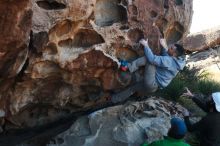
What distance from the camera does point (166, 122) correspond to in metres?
9.89

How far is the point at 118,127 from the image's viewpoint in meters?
9.59

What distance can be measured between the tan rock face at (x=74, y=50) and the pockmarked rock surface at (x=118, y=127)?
69cm

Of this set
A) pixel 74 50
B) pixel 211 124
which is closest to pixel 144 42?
pixel 74 50

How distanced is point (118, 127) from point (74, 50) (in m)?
1.84

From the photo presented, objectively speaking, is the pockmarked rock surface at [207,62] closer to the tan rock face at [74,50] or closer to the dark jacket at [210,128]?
the tan rock face at [74,50]

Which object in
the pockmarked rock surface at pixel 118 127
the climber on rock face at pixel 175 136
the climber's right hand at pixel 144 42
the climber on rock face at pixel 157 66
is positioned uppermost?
the climber's right hand at pixel 144 42

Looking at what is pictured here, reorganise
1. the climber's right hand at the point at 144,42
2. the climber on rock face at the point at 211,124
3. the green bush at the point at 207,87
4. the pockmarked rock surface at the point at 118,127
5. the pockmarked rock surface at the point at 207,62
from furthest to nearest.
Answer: the pockmarked rock surface at the point at 207,62 → the green bush at the point at 207,87 → the climber's right hand at the point at 144,42 → the pockmarked rock surface at the point at 118,127 → the climber on rock face at the point at 211,124

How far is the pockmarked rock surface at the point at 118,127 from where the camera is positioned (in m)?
9.33

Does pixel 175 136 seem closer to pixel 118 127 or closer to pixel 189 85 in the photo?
pixel 118 127

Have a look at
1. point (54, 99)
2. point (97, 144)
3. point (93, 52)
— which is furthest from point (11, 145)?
point (93, 52)

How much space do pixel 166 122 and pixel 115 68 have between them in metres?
1.60

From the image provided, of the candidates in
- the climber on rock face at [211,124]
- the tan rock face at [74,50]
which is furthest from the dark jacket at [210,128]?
the tan rock face at [74,50]

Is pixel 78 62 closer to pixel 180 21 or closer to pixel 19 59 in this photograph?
pixel 19 59

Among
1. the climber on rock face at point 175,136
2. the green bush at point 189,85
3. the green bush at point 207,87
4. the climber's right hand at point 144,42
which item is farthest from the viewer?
the green bush at point 207,87
